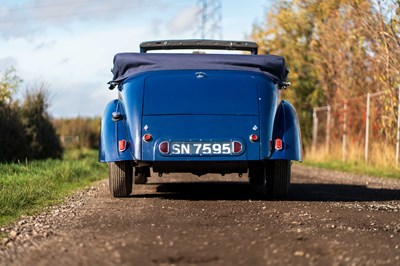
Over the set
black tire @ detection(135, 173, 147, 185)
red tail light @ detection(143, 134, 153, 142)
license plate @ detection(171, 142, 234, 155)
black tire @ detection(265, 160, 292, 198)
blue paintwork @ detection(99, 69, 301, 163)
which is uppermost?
blue paintwork @ detection(99, 69, 301, 163)

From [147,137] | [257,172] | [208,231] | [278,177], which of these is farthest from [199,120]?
[208,231]

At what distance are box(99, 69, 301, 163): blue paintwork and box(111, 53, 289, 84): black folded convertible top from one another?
0.32 meters

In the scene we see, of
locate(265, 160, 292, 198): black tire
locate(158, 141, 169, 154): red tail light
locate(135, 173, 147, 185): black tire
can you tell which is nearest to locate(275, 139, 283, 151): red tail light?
locate(265, 160, 292, 198): black tire

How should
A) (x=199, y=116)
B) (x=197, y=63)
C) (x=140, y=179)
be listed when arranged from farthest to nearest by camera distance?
(x=140, y=179) < (x=197, y=63) < (x=199, y=116)

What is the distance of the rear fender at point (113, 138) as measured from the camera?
8.80 m

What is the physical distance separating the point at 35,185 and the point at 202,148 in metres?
3.06

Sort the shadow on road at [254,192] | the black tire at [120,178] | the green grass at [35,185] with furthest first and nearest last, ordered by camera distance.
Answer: the shadow on road at [254,192]
the black tire at [120,178]
the green grass at [35,185]

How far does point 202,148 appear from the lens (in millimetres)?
8664

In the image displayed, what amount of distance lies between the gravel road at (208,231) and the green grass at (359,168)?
253 inches

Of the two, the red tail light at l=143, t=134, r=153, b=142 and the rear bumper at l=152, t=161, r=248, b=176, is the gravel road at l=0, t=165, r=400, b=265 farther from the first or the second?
the red tail light at l=143, t=134, r=153, b=142

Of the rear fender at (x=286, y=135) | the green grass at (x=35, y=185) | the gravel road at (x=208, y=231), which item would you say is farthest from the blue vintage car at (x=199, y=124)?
the green grass at (x=35, y=185)

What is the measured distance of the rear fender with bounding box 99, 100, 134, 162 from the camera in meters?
8.80

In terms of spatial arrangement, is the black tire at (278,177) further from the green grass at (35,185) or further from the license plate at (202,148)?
the green grass at (35,185)

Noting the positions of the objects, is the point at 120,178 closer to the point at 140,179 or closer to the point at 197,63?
the point at 197,63
